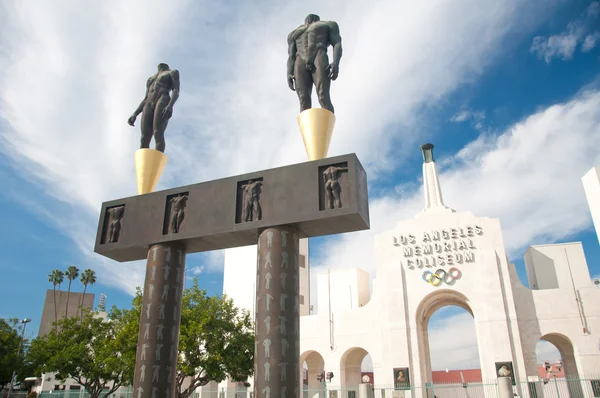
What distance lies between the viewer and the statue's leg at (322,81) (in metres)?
11.2

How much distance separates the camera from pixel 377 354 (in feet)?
114

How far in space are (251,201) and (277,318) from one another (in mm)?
2794

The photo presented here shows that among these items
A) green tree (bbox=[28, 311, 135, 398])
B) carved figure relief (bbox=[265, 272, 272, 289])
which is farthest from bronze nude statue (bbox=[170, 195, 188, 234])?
green tree (bbox=[28, 311, 135, 398])

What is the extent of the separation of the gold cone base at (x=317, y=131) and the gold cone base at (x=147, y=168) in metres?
4.54

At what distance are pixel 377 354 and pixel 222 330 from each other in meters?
12.9

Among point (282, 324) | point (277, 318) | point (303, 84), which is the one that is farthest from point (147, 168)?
point (282, 324)

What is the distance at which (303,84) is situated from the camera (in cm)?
1145

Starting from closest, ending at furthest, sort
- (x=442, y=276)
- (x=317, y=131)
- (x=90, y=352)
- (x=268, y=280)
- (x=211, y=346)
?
(x=268, y=280) < (x=317, y=131) < (x=211, y=346) < (x=442, y=276) < (x=90, y=352)

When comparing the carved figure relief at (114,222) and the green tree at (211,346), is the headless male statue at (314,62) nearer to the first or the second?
the carved figure relief at (114,222)

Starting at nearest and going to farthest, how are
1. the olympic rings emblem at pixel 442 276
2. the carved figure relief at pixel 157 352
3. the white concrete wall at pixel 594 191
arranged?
the carved figure relief at pixel 157 352 < the white concrete wall at pixel 594 191 < the olympic rings emblem at pixel 442 276

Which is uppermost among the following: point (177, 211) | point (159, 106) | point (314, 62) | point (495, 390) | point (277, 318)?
point (159, 106)

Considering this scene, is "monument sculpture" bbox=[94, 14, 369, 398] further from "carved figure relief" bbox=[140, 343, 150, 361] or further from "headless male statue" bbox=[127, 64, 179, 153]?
"headless male statue" bbox=[127, 64, 179, 153]

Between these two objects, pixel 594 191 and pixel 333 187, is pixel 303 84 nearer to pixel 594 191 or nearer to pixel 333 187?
pixel 333 187

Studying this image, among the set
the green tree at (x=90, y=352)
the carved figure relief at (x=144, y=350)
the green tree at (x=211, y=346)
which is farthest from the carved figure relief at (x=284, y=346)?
the green tree at (x=90, y=352)
